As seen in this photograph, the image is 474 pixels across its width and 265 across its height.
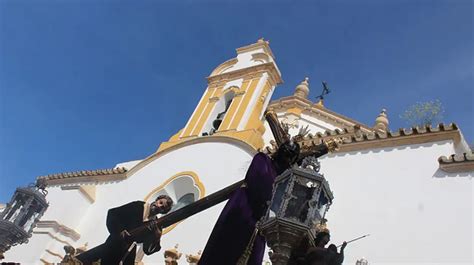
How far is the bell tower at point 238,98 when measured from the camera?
14.3m

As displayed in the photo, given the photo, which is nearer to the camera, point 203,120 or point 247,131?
point 247,131

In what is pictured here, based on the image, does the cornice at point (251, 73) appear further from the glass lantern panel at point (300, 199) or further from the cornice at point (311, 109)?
the glass lantern panel at point (300, 199)

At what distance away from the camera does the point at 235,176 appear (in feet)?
40.6

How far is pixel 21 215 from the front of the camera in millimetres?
8766

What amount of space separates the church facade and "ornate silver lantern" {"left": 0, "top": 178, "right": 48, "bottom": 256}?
3.14 m

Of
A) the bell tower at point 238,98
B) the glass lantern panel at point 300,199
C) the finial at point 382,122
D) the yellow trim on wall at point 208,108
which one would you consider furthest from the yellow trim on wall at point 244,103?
the glass lantern panel at point 300,199

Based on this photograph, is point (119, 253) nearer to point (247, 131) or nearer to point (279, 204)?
point (279, 204)

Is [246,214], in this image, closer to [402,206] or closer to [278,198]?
[278,198]

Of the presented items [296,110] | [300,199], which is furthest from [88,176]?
[300,199]

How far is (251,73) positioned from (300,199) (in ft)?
36.7

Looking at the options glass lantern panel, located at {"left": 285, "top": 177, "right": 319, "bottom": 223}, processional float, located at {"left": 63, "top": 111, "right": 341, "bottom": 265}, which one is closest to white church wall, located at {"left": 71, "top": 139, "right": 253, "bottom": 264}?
processional float, located at {"left": 63, "top": 111, "right": 341, "bottom": 265}

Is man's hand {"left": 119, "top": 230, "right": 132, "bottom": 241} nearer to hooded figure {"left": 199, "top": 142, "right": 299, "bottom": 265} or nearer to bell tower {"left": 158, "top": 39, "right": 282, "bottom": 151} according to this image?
hooded figure {"left": 199, "top": 142, "right": 299, "bottom": 265}

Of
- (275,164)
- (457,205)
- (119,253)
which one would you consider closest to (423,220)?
(457,205)

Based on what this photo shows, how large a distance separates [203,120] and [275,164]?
925 centimetres
